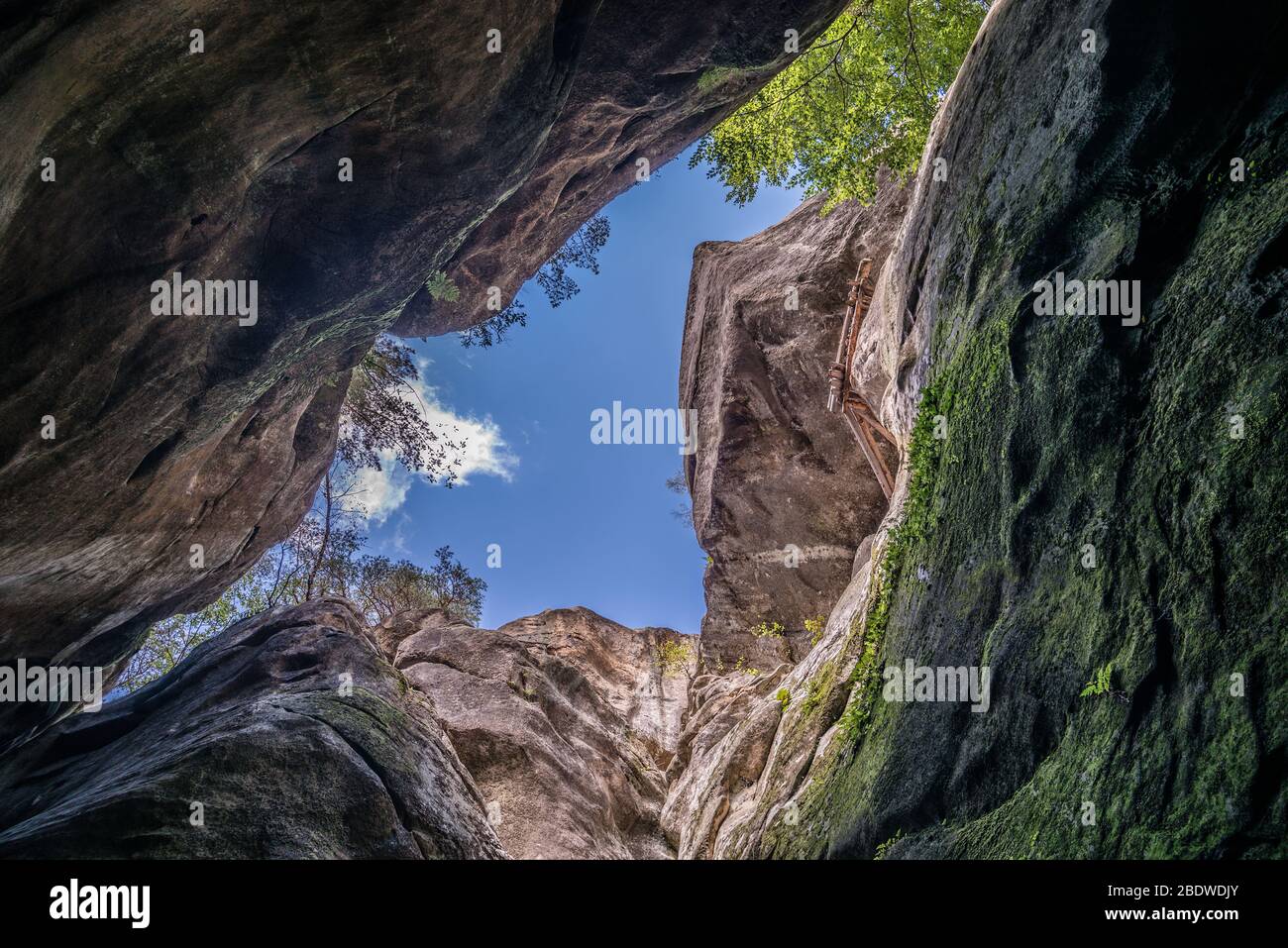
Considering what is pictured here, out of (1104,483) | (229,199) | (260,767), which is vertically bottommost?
(260,767)

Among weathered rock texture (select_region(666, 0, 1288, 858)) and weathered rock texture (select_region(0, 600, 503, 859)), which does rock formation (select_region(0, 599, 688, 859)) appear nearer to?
weathered rock texture (select_region(0, 600, 503, 859))

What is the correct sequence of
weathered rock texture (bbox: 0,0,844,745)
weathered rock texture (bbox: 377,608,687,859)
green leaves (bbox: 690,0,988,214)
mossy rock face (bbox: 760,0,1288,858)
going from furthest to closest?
green leaves (bbox: 690,0,988,214), weathered rock texture (bbox: 377,608,687,859), weathered rock texture (bbox: 0,0,844,745), mossy rock face (bbox: 760,0,1288,858)

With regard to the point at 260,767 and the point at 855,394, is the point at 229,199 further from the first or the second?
the point at 855,394

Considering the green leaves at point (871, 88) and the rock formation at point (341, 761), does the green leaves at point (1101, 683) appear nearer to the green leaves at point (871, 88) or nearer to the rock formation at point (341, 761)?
the rock formation at point (341, 761)

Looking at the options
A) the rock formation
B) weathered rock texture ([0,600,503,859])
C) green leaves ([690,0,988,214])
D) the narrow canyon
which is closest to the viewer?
the narrow canyon

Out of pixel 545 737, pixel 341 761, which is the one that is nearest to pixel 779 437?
pixel 545 737

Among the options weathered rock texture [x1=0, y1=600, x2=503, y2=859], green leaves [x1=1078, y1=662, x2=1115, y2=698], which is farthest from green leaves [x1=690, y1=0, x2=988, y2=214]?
weathered rock texture [x1=0, y1=600, x2=503, y2=859]

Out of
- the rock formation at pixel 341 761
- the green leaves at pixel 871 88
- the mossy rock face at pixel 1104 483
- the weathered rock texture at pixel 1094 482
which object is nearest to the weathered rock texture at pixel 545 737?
the rock formation at pixel 341 761
